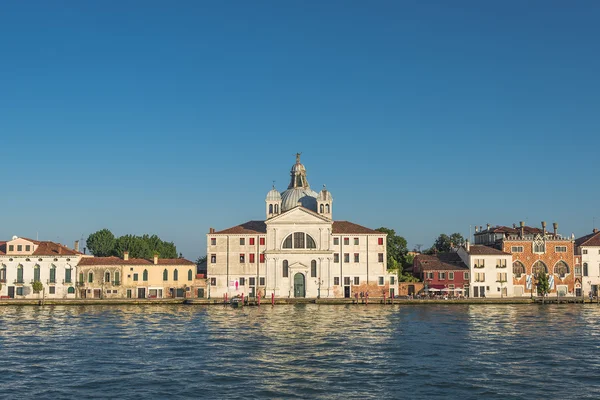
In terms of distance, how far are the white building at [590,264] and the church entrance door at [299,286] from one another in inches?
1245

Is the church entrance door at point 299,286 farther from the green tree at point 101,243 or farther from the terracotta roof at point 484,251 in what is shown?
the green tree at point 101,243

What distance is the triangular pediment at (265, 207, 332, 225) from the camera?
246ft

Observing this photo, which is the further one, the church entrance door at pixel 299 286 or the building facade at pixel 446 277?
the building facade at pixel 446 277

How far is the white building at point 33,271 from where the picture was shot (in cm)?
7394

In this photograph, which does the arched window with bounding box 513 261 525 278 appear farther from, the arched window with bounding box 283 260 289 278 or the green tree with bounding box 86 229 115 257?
the green tree with bounding box 86 229 115 257

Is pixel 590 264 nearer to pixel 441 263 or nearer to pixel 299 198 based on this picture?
pixel 441 263

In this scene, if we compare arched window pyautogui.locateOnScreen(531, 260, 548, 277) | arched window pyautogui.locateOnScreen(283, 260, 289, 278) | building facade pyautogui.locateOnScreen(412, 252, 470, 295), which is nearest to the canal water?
arched window pyautogui.locateOnScreen(283, 260, 289, 278)

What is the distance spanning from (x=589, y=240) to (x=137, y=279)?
50.8 m

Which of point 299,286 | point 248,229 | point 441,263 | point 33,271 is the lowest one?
point 299,286

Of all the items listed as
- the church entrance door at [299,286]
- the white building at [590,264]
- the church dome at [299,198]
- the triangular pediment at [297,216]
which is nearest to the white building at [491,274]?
the white building at [590,264]

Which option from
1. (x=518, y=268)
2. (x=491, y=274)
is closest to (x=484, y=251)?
(x=491, y=274)

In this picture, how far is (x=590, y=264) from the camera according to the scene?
79.2m

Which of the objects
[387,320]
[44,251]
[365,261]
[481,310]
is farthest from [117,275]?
[481,310]

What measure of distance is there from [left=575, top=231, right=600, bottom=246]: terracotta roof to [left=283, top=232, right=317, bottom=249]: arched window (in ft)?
102
